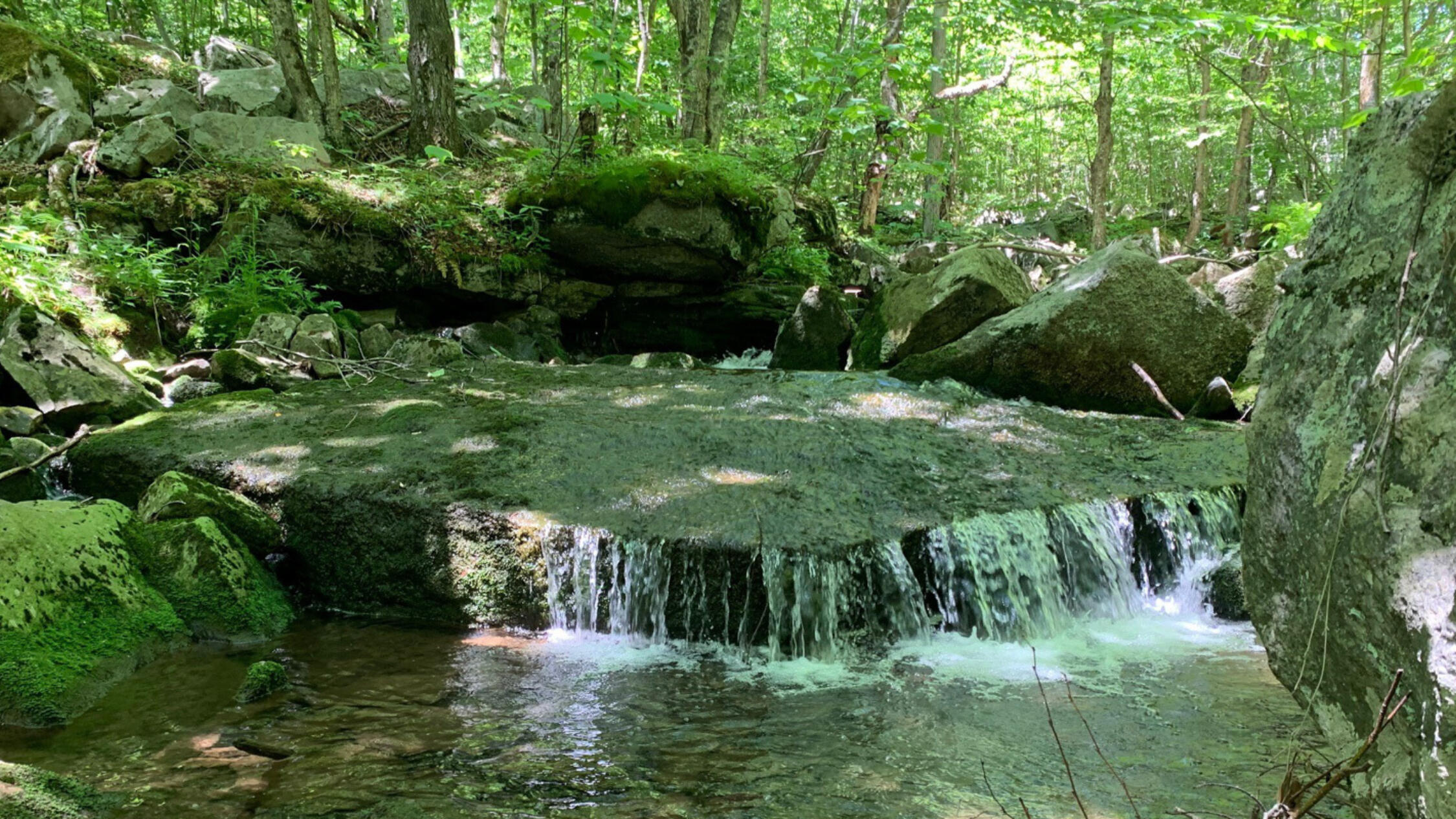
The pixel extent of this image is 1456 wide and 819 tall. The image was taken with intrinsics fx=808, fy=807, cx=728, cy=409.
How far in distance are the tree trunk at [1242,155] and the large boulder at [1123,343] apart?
907 centimetres

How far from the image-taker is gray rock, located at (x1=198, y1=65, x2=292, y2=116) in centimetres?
1111

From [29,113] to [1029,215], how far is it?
29912mm

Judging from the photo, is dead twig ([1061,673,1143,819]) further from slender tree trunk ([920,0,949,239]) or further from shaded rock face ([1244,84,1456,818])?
slender tree trunk ([920,0,949,239])

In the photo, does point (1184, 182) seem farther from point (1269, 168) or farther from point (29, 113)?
point (29, 113)

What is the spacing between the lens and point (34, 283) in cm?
673

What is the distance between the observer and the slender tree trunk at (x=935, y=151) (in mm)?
17031

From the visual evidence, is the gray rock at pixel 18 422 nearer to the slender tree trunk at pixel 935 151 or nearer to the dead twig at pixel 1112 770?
the dead twig at pixel 1112 770

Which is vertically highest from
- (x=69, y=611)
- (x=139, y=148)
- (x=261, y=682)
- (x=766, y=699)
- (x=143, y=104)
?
(x=143, y=104)

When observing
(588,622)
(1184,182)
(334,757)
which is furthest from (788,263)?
(1184,182)

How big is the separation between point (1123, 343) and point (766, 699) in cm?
549

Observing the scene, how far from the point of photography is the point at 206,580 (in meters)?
4.34

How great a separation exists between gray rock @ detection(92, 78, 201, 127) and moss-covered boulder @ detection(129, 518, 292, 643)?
298 inches

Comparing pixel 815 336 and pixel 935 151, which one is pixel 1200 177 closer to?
pixel 935 151

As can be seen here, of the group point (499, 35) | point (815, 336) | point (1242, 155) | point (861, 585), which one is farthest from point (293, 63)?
point (1242, 155)
